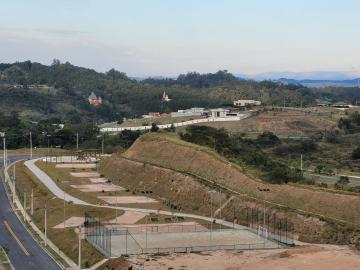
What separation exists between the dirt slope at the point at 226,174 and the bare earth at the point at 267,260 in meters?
11.3

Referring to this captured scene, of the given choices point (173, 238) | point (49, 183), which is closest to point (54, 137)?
point (49, 183)

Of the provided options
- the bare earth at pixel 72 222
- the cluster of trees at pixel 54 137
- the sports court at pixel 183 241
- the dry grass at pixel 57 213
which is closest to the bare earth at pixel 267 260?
the sports court at pixel 183 241

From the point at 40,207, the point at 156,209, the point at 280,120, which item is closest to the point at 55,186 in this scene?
the point at 40,207

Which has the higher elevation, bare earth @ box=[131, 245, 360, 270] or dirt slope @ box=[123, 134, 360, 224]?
dirt slope @ box=[123, 134, 360, 224]

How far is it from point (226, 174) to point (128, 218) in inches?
818

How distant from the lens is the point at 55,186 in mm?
103875

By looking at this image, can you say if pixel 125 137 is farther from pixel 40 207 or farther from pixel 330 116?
pixel 40 207

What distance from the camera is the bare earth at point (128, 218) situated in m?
75.6

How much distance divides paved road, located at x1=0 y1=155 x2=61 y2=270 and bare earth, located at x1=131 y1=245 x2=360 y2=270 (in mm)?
9682

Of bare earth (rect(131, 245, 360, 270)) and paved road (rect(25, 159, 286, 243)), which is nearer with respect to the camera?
bare earth (rect(131, 245, 360, 270))

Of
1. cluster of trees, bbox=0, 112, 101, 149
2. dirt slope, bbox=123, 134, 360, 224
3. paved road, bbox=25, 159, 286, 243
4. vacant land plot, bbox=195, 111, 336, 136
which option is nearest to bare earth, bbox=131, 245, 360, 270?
dirt slope, bbox=123, 134, 360, 224

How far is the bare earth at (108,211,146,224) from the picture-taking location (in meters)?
75.6

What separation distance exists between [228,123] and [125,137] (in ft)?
101

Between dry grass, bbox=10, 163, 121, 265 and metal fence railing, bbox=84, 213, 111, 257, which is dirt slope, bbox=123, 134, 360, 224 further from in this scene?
metal fence railing, bbox=84, 213, 111, 257
